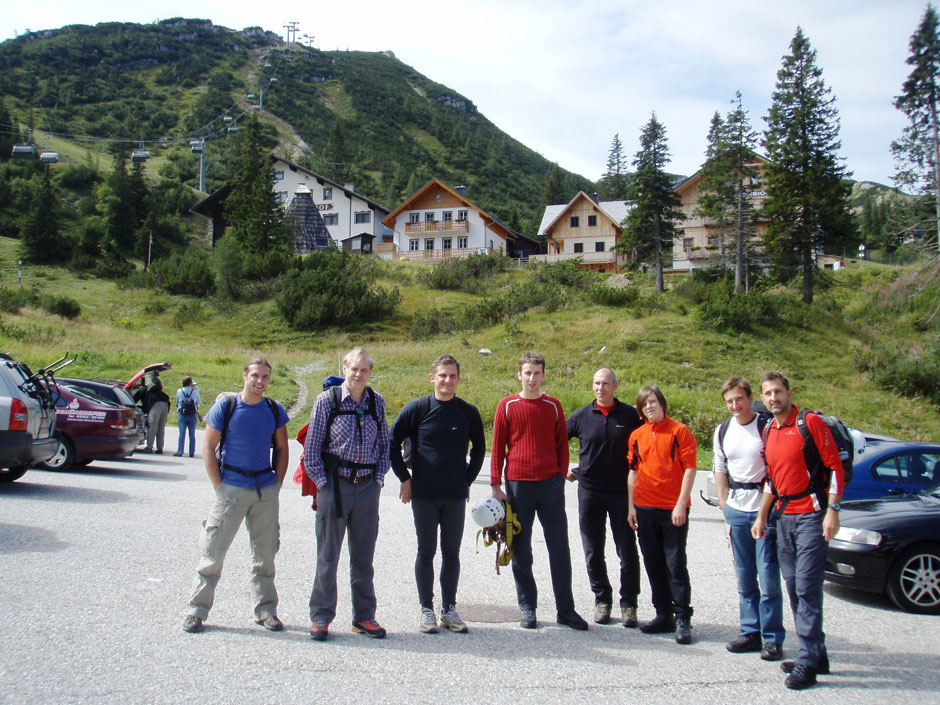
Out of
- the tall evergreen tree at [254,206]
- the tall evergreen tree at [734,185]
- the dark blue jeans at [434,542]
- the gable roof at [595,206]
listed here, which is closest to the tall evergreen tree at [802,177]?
the tall evergreen tree at [734,185]

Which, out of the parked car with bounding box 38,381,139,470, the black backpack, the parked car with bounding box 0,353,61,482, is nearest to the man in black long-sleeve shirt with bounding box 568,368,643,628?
the black backpack

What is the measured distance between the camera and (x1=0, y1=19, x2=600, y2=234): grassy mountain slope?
358 ft

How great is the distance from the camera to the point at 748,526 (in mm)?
4867

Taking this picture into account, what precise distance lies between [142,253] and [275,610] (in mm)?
59351

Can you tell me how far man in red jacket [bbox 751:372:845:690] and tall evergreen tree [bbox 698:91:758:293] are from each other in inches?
1666

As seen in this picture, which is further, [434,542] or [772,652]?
[434,542]

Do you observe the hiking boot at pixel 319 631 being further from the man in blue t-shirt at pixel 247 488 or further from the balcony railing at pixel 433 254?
the balcony railing at pixel 433 254

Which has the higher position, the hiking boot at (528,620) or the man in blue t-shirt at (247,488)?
the man in blue t-shirt at (247,488)

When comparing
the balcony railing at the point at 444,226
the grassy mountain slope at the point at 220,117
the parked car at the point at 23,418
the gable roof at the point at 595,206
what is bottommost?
the parked car at the point at 23,418

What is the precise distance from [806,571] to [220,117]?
144 meters

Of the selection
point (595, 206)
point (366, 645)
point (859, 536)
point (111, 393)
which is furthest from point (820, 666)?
point (595, 206)

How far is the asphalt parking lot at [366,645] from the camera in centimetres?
390

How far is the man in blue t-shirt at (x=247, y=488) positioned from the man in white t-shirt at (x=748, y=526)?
128 inches

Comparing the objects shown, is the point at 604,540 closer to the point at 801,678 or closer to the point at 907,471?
the point at 801,678
